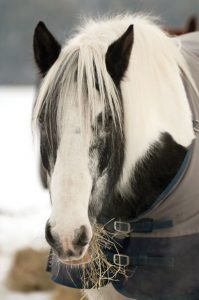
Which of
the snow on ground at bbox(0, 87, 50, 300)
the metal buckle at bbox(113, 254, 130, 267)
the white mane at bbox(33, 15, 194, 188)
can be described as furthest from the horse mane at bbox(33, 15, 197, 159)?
the snow on ground at bbox(0, 87, 50, 300)

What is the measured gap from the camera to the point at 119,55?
5.31ft

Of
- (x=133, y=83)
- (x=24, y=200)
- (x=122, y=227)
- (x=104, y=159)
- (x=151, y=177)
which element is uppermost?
(x=133, y=83)

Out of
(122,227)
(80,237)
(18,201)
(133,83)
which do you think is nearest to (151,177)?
(122,227)

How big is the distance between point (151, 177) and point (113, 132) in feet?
0.82

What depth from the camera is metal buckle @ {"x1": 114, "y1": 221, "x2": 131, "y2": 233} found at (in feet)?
5.94

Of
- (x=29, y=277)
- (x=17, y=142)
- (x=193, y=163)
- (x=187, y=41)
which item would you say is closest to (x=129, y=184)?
(x=193, y=163)

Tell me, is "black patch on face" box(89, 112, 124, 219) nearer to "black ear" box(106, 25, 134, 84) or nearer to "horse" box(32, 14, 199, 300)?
"horse" box(32, 14, 199, 300)

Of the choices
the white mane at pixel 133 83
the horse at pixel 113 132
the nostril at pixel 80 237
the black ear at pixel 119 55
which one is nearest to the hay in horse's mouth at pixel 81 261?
the horse at pixel 113 132

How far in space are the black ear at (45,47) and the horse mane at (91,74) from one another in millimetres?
30

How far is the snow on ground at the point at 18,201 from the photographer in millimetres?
3471

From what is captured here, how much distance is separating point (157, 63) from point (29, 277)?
1.66 metres

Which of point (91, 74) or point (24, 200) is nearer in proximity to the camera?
point (91, 74)

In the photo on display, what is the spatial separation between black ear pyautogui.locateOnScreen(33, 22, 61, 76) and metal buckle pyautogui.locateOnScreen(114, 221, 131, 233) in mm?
471

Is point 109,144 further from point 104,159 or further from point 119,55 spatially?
point 119,55
